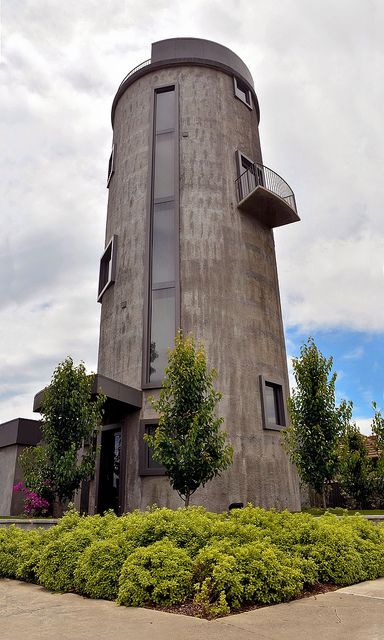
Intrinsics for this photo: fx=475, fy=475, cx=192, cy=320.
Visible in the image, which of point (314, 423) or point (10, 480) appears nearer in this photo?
point (314, 423)

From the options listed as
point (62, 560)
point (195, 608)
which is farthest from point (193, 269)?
point (195, 608)

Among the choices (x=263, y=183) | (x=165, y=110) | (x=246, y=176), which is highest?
(x=165, y=110)

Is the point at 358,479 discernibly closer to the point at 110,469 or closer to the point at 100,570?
the point at 110,469

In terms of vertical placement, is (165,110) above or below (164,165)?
above


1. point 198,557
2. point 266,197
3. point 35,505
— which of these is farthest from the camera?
point 266,197

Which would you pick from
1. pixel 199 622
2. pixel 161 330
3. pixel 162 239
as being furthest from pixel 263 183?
pixel 199 622

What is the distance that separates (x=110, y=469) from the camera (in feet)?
59.0

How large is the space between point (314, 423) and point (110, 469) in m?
7.89

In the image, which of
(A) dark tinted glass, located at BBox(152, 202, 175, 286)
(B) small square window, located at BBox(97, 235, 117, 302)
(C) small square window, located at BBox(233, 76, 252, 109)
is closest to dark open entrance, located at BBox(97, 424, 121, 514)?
(A) dark tinted glass, located at BBox(152, 202, 175, 286)

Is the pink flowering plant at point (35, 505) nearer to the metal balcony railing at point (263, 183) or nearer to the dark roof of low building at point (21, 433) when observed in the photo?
the dark roof of low building at point (21, 433)

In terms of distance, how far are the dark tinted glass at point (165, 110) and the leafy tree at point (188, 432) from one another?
12.5 meters

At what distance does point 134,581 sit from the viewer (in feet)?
20.8

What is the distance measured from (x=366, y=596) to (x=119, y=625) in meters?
3.33

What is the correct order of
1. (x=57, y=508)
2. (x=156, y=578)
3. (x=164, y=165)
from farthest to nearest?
(x=164, y=165) < (x=57, y=508) < (x=156, y=578)
